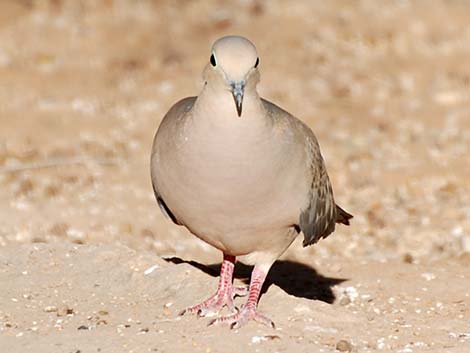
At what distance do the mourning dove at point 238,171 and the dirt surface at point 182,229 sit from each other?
372 millimetres

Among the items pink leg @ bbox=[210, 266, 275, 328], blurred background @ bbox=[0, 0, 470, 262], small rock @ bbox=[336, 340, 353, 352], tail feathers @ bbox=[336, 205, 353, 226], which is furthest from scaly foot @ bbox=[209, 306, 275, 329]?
blurred background @ bbox=[0, 0, 470, 262]

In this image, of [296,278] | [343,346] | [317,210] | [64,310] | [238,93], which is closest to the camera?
[238,93]

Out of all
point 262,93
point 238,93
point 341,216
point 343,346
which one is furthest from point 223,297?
point 262,93

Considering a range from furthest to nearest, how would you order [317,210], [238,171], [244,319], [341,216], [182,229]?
[182,229]
[341,216]
[317,210]
[244,319]
[238,171]

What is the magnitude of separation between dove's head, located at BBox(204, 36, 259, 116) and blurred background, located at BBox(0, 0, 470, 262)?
306 cm

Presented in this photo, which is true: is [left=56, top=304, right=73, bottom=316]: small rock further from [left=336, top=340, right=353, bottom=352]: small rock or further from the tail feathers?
the tail feathers

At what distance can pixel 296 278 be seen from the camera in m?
7.18

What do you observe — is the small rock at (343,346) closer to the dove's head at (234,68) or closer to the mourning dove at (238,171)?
the mourning dove at (238,171)

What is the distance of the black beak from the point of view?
473 centimetres

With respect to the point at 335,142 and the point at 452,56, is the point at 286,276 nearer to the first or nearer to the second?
the point at 335,142

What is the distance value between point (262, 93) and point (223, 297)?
6526mm

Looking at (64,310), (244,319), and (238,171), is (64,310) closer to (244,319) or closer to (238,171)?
(244,319)

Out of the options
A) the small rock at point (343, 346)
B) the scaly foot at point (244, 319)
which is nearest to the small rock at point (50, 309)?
the scaly foot at point (244, 319)

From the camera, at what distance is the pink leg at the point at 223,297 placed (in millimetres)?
5426
